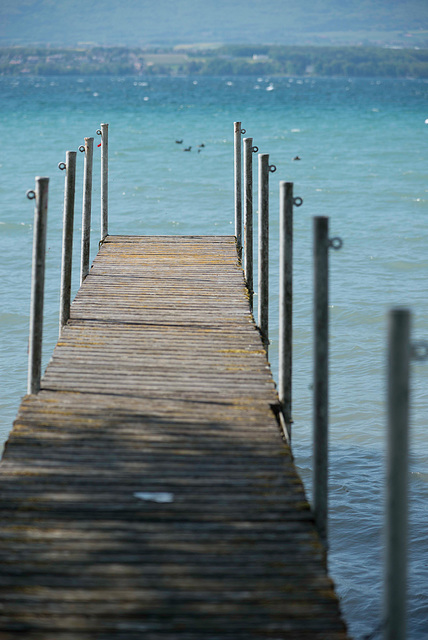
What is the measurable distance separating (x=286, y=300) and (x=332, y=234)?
16.2m

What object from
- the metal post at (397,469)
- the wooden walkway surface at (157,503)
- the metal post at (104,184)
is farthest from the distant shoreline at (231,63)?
the metal post at (397,469)

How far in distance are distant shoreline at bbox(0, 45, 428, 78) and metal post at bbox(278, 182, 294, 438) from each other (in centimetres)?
16994

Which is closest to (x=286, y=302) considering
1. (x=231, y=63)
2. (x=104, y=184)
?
(x=104, y=184)

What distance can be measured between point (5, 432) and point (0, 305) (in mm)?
6070

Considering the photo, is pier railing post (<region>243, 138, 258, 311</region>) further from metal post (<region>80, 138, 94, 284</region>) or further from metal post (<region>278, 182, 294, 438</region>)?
metal post (<region>278, 182, 294, 438</region>)

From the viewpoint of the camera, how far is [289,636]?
3893 millimetres

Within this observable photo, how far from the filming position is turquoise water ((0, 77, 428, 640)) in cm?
839

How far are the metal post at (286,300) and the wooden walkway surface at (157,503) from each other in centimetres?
16

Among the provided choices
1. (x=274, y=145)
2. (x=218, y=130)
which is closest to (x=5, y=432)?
(x=274, y=145)

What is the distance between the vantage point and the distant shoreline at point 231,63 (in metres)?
173

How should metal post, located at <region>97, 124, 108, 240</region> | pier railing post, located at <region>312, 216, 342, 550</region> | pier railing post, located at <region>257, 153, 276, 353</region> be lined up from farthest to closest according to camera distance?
1. metal post, located at <region>97, 124, 108, 240</region>
2. pier railing post, located at <region>257, 153, 276, 353</region>
3. pier railing post, located at <region>312, 216, 342, 550</region>

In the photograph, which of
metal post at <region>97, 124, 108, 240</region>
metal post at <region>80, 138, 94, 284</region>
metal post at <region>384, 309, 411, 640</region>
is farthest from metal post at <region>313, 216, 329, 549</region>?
metal post at <region>97, 124, 108, 240</region>

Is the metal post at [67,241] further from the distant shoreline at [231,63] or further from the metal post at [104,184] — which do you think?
the distant shoreline at [231,63]

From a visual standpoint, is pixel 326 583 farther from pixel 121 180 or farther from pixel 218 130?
pixel 218 130
